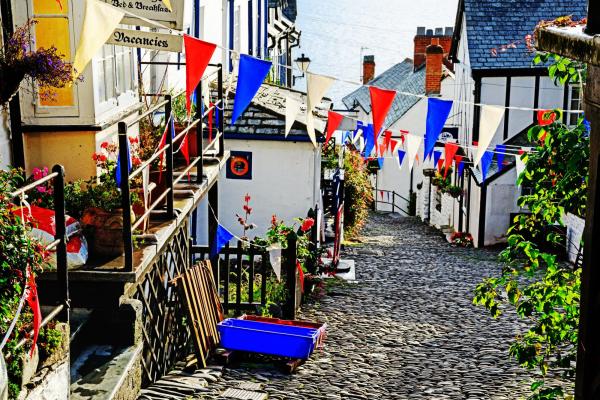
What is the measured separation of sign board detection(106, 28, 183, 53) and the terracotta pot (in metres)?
1.73

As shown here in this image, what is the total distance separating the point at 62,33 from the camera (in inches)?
300

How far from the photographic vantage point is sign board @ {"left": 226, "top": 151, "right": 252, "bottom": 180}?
57.4ft

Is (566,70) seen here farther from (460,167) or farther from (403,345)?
(460,167)

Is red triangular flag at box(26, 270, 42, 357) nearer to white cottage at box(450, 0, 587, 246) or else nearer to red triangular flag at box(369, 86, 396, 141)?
red triangular flag at box(369, 86, 396, 141)

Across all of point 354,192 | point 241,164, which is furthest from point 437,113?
point 354,192

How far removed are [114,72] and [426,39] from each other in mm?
34143

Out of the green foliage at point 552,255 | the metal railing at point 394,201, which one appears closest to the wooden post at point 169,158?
the green foliage at point 552,255

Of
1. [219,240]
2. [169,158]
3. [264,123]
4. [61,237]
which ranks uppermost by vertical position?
[264,123]

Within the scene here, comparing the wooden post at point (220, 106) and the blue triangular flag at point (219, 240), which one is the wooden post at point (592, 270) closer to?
the wooden post at point (220, 106)

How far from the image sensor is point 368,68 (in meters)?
48.1

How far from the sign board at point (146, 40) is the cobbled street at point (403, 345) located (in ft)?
12.0

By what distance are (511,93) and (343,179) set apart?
697cm

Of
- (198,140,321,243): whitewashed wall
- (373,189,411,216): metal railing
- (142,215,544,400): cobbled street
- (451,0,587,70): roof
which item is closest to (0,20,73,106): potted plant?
(142,215,544,400): cobbled street

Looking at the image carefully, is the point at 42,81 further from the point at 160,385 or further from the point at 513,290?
the point at 513,290
